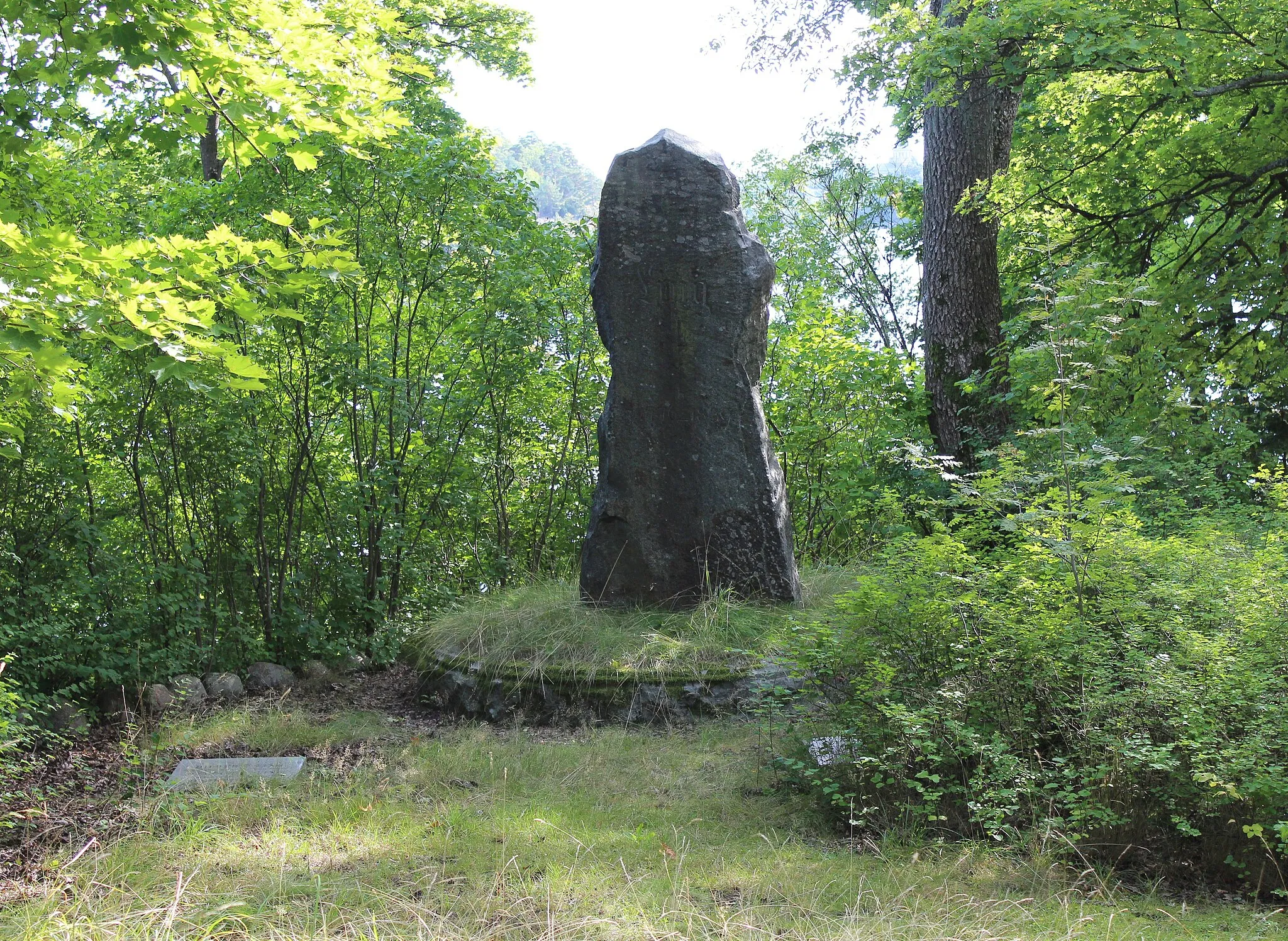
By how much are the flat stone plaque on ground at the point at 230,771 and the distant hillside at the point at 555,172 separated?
144 ft

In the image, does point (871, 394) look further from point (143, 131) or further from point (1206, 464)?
point (143, 131)

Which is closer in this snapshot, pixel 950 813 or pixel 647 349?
pixel 950 813

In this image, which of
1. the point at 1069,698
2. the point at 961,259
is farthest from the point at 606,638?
the point at 961,259

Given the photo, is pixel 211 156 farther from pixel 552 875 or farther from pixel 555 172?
pixel 555 172

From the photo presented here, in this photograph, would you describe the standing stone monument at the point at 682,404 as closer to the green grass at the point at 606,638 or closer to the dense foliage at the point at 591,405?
the green grass at the point at 606,638

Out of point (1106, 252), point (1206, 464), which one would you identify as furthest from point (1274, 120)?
point (1206, 464)

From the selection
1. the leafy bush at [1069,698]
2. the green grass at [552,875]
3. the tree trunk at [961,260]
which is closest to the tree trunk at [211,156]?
the tree trunk at [961,260]

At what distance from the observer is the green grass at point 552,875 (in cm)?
275

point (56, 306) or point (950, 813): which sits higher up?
point (56, 306)

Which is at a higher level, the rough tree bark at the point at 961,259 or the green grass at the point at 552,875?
A: the rough tree bark at the point at 961,259

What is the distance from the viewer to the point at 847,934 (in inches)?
104

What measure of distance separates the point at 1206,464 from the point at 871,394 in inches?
108

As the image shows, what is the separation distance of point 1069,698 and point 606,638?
3069 millimetres

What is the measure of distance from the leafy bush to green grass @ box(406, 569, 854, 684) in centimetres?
130
